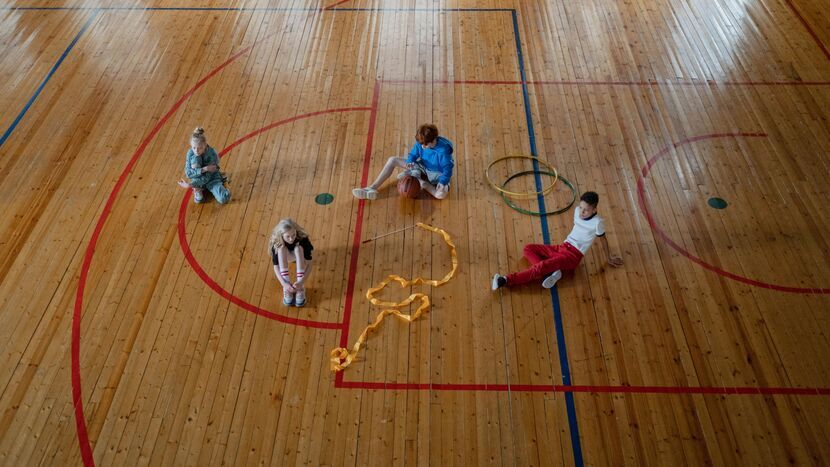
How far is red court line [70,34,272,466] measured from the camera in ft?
15.9

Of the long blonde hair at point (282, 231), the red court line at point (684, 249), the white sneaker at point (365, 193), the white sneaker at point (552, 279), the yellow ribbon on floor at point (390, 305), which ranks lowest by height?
the red court line at point (684, 249)

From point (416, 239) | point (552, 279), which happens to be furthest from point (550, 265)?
point (416, 239)

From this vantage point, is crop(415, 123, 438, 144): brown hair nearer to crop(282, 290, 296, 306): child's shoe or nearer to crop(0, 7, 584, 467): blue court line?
crop(0, 7, 584, 467): blue court line

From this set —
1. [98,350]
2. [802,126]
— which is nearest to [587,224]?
[802,126]

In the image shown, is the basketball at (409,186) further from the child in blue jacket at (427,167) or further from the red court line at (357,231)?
the red court line at (357,231)

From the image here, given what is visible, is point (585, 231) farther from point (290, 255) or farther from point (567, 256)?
point (290, 255)

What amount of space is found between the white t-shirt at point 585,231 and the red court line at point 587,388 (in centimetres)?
130

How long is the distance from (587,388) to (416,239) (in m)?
2.19

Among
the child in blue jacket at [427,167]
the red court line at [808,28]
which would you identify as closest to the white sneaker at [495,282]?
the child in blue jacket at [427,167]

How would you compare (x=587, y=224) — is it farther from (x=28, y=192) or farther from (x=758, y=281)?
(x=28, y=192)

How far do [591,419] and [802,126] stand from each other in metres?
5.01

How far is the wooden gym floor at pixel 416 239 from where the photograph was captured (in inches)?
193

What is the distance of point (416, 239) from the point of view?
6293mm

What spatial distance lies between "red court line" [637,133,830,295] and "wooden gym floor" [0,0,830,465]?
32mm
